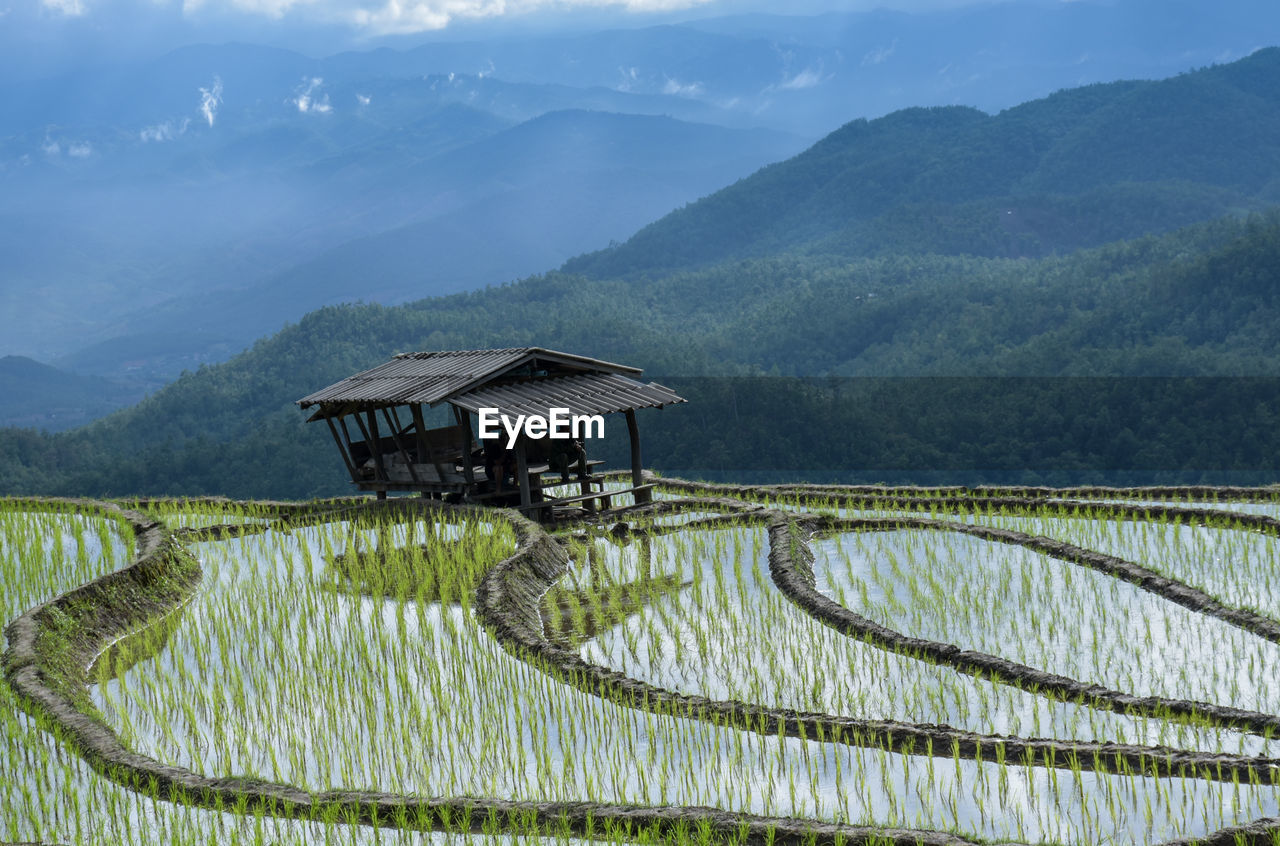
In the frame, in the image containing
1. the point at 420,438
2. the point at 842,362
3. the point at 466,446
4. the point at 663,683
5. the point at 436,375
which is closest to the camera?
the point at 663,683

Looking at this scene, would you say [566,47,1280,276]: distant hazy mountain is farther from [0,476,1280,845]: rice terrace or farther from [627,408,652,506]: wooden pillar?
[0,476,1280,845]: rice terrace

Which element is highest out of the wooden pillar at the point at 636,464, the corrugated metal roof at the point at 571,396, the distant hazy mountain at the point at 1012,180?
A: the distant hazy mountain at the point at 1012,180

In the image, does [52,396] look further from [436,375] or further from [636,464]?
[636,464]

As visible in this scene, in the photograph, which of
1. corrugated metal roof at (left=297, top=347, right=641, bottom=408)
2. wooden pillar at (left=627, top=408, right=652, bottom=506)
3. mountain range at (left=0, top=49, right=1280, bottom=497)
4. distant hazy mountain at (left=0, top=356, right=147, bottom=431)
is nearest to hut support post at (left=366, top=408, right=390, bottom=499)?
corrugated metal roof at (left=297, top=347, right=641, bottom=408)

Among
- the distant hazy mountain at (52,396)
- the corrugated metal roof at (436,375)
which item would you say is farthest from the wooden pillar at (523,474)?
the distant hazy mountain at (52,396)

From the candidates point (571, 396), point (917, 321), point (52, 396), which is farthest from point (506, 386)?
point (52, 396)

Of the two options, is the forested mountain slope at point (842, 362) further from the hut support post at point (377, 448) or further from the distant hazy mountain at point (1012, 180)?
the hut support post at point (377, 448)
